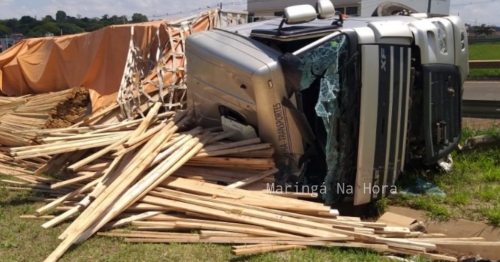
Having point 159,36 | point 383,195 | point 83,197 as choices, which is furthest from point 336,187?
point 159,36

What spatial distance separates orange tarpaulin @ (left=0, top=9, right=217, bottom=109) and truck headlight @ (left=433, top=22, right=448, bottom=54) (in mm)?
4470

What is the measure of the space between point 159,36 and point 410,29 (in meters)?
4.50

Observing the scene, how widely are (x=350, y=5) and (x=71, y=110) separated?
29.9 meters

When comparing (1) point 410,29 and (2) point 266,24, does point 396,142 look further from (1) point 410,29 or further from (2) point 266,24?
(2) point 266,24

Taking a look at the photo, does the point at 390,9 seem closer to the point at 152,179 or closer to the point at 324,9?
the point at 324,9

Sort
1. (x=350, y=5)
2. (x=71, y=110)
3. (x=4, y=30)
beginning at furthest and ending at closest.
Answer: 1. (x=4, y=30)
2. (x=350, y=5)
3. (x=71, y=110)

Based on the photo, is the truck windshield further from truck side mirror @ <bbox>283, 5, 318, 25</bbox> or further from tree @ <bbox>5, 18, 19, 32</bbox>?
tree @ <bbox>5, 18, 19, 32</bbox>

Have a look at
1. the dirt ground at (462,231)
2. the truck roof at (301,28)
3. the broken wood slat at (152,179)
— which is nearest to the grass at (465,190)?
the dirt ground at (462,231)

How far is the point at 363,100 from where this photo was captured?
4535 mm

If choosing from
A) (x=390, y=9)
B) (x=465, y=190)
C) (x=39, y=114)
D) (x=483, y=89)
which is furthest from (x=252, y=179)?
(x=483, y=89)

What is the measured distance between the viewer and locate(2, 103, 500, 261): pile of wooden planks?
4031mm

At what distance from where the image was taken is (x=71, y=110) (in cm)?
848

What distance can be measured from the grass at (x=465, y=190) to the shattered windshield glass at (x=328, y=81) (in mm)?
1107

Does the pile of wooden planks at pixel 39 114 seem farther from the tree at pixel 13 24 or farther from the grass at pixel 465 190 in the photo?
the tree at pixel 13 24
